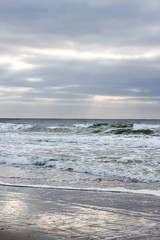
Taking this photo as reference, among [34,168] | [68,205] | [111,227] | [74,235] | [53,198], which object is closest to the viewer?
[74,235]

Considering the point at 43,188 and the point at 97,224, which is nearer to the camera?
the point at 97,224

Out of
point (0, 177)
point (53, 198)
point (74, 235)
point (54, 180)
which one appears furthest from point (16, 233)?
point (0, 177)

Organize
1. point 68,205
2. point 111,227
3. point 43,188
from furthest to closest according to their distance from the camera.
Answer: point 43,188 → point 68,205 → point 111,227

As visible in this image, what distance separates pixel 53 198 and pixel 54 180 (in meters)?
2.21

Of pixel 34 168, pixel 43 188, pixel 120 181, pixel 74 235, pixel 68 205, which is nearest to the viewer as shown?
pixel 74 235

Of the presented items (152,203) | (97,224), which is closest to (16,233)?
(97,224)

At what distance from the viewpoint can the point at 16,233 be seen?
3.80 meters

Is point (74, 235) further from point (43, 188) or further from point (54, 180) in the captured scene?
point (54, 180)

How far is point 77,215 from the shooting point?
185 inches

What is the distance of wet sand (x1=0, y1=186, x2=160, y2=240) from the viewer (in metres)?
3.82

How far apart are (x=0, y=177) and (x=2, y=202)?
3.25 meters

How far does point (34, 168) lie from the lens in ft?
34.4

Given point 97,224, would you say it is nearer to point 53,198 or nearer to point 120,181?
point 53,198

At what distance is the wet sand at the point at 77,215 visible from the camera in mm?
3822
